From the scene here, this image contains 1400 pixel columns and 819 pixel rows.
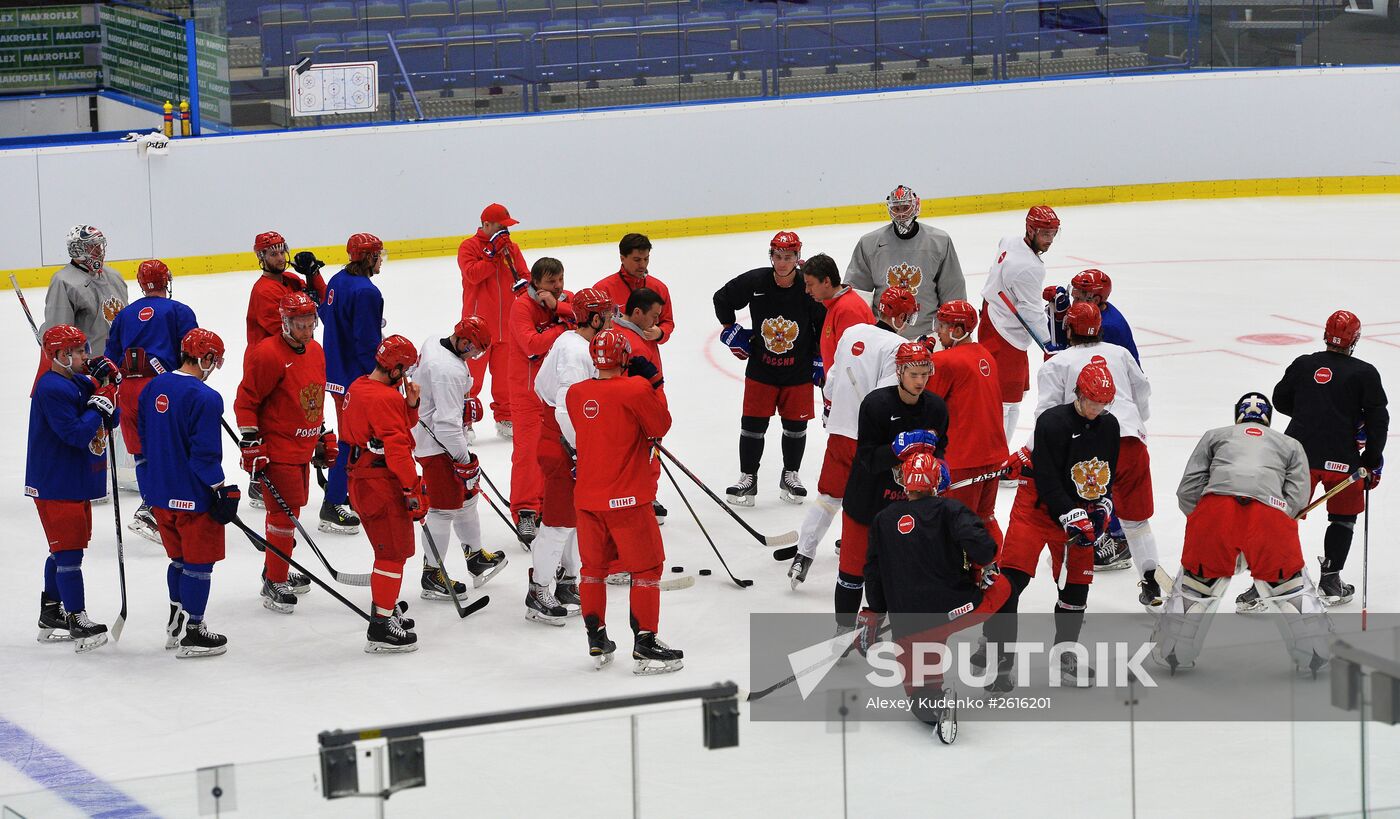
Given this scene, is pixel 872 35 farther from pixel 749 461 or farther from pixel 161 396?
pixel 161 396

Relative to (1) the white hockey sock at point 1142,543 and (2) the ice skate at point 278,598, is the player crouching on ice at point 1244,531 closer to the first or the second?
(1) the white hockey sock at point 1142,543

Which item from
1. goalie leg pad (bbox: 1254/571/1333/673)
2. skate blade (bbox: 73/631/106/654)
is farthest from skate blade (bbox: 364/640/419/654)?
goalie leg pad (bbox: 1254/571/1333/673)

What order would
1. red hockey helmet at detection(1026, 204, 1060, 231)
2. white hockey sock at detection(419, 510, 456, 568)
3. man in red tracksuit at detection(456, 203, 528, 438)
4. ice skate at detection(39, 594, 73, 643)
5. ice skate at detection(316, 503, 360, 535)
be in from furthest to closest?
man in red tracksuit at detection(456, 203, 528, 438) < red hockey helmet at detection(1026, 204, 1060, 231) < ice skate at detection(316, 503, 360, 535) < white hockey sock at detection(419, 510, 456, 568) < ice skate at detection(39, 594, 73, 643)

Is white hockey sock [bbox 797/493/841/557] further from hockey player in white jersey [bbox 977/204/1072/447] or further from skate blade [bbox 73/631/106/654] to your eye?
skate blade [bbox 73/631/106/654]

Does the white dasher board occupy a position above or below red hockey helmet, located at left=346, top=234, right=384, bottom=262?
above

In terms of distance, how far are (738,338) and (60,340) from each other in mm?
3145

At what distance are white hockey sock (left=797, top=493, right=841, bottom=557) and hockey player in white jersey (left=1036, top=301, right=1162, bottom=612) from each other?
1.03 metres

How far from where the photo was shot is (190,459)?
6.52 metres

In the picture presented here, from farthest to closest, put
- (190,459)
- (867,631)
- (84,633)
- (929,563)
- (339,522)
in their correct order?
(339,522), (84,633), (190,459), (867,631), (929,563)

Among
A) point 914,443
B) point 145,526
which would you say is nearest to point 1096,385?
point 914,443

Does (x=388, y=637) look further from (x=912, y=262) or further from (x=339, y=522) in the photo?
(x=912, y=262)

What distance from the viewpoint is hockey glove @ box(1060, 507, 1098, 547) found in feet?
19.7

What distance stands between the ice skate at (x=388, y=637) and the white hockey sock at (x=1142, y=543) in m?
2.79

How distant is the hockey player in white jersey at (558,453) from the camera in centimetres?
703
